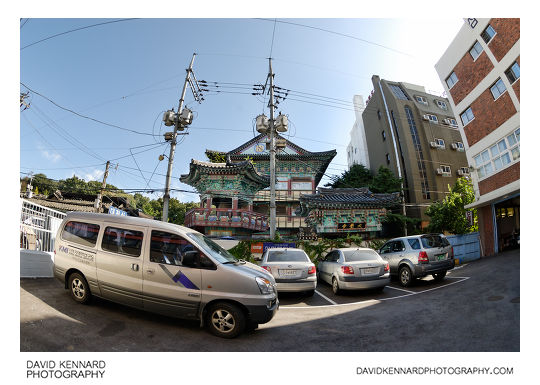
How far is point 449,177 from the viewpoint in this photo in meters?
27.4

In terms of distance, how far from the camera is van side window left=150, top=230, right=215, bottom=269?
3945 mm

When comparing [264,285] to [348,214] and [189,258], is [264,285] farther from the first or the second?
[348,214]

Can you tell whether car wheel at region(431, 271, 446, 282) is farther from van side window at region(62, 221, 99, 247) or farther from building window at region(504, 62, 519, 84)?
van side window at region(62, 221, 99, 247)

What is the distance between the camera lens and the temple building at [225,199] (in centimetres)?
1650

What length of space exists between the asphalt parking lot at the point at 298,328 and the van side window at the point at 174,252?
1044 millimetres

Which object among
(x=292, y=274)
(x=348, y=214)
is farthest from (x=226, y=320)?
(x=348, y=214)

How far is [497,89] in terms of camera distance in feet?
34.6

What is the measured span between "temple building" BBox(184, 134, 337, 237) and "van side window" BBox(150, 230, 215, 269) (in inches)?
282

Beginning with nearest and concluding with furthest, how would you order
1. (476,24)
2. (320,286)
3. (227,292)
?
(227,292) → (320,286) → (476,24)

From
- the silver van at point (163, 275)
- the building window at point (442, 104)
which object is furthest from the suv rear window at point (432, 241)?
the building window at point (442, 104)
